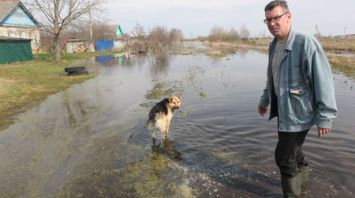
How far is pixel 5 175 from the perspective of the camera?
5.96 m

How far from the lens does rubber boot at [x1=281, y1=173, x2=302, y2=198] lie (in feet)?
14.2

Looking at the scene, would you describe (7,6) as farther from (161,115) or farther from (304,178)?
(304,178)

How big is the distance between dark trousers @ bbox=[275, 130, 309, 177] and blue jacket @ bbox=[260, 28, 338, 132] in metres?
0.12


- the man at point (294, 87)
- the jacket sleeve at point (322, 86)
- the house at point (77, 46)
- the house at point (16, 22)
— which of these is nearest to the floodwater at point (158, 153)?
the man at point (294, 87)

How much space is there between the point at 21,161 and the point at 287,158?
5.30 meters

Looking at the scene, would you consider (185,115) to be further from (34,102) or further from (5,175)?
(34,102)

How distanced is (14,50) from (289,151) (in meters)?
32.3

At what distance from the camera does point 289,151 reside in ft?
13.5

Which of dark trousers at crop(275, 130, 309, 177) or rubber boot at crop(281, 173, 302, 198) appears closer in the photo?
dark trousers at crop(275, 130, 309, 177)

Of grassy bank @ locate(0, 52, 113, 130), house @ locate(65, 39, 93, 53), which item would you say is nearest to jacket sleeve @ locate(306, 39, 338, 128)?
grassy bank @ locate(0, 52, 113, 130)

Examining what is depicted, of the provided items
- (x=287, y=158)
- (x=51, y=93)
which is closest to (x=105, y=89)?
(x=51, y=93)

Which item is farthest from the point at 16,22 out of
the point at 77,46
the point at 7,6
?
the point at 77,46

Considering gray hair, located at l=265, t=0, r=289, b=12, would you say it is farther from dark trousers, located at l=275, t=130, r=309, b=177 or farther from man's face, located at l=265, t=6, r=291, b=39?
dark trousers, located at l=275, t=130, r=309, b=177

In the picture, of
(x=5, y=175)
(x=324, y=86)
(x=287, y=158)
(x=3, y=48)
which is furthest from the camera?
(x=3, y=48)
